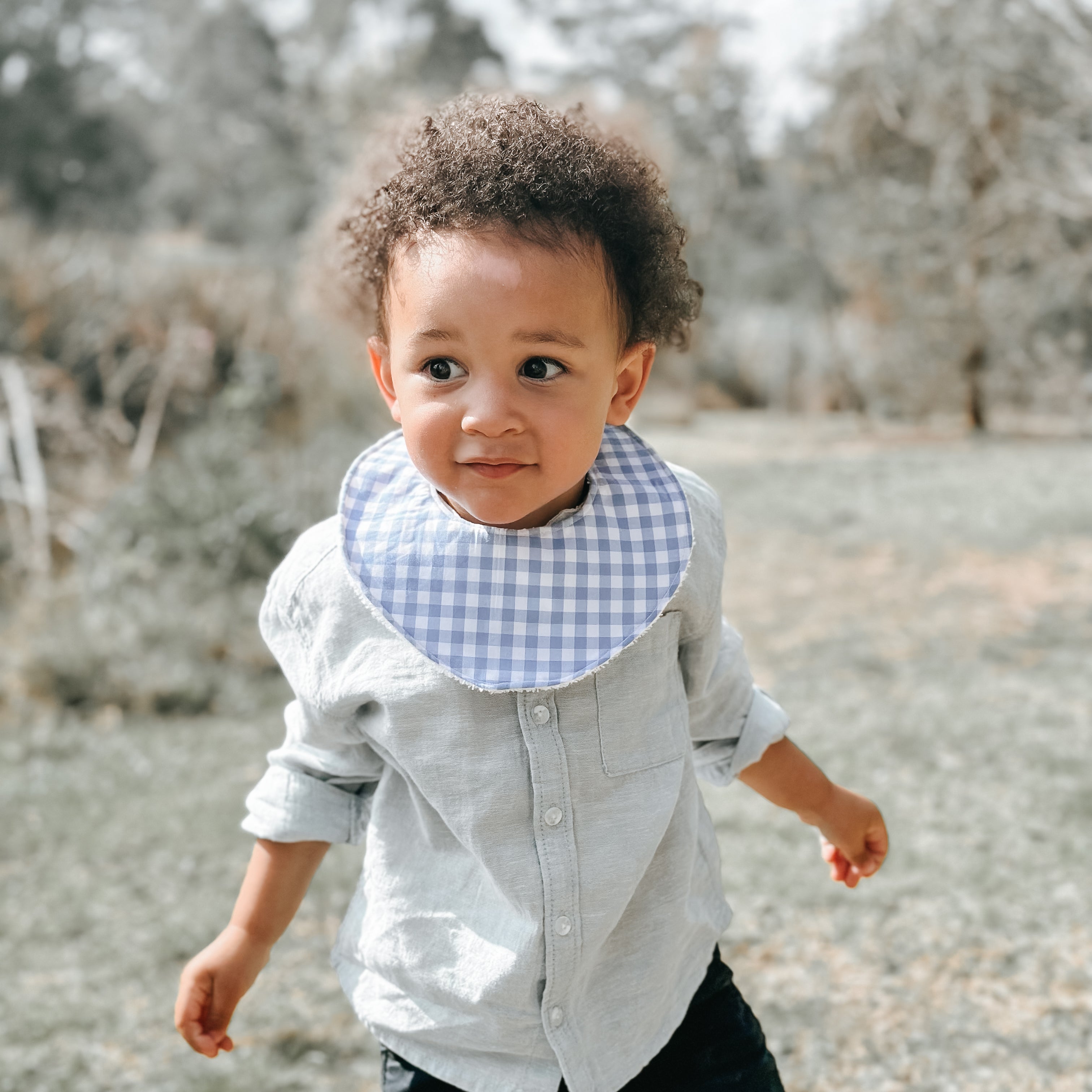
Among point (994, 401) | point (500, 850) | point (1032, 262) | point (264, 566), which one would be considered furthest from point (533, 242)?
point (994, 401)

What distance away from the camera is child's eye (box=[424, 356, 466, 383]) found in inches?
43.1

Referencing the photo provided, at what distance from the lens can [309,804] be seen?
1.29 metres

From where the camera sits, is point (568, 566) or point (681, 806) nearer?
point (568, 566)

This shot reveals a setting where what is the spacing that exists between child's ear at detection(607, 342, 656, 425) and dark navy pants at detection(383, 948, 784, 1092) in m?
0.69

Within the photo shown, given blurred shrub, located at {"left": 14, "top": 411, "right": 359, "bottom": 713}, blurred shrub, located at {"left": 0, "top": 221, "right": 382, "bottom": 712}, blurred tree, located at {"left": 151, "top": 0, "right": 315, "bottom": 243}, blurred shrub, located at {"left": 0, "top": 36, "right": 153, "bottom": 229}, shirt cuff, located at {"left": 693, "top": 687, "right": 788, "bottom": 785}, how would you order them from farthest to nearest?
blurred tree, located at {"left": 151, "top": 0, "right": 315, "bottom": 243}
blurred shrub, located at {"left": 0, "top": 36, "right": 153, "bottom": 229}
blurred shrub, located at {"left": 0, "top": 221, "right": 382, "bottom": 712}
blurred shrub, located at {"left": 14, "top": 411, "right": 359, "bottom": 713}
shirt cuff, located at {"left": 693, "top": 687, "right": 788, "bottom": 785}

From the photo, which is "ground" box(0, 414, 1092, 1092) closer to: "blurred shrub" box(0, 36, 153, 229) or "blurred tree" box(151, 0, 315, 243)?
"blurred shrub" box(0, 36, 153, 229)

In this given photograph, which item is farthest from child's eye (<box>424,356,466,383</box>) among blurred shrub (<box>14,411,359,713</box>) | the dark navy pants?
blurred shrub (<box>14,411,359,713</box>)

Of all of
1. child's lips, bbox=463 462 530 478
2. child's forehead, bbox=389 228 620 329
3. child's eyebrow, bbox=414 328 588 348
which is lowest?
child's lips, bbox=463 462 530 478

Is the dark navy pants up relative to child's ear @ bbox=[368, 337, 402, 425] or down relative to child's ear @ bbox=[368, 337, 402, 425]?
down

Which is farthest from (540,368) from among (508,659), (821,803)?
(821,803)

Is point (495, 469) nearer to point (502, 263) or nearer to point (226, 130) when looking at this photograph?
point (502, 263)

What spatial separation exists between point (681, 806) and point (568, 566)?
337 mm

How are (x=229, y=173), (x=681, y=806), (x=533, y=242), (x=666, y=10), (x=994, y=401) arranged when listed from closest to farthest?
(x=533, y=242), (x=681, y=806), (x=994, y=401), (x=666, y=10), (x=229, y=173)

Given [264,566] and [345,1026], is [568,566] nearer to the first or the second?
[345,1026]
